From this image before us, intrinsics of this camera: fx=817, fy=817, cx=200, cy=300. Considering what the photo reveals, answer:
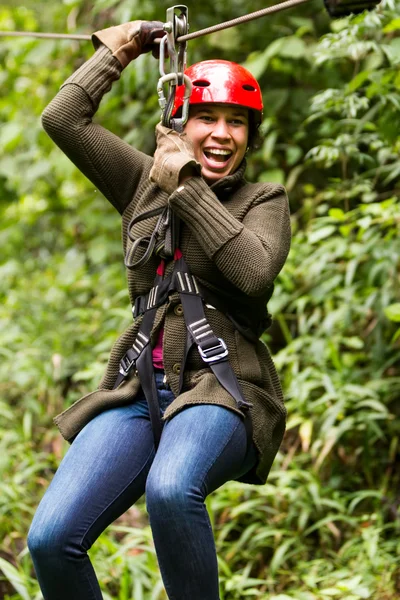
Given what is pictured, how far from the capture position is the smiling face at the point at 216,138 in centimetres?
286

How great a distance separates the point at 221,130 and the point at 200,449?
3.73ft

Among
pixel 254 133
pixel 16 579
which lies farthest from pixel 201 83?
pixel 16 579

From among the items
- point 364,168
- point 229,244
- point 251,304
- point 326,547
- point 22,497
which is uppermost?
point 229,244

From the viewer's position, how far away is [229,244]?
8.20 ft

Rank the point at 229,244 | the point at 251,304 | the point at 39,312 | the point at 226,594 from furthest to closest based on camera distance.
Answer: the point at 39,312, the point at 226,594, the point at 251,304, the point at 229,244

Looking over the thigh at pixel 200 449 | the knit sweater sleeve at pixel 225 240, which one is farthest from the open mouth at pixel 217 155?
the thigh at pixel 200 449

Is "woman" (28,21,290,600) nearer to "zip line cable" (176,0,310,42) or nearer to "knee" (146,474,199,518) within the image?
"knee" (146,474,199,518)

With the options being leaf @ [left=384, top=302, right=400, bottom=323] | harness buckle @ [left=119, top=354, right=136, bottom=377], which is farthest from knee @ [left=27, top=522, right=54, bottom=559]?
leaf @ [left=384, top=302, right=400, bottom=323]

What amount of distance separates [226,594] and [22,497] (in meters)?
1.40

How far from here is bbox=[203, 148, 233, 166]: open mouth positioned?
2863 mm

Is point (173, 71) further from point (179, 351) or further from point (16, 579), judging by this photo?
point (16, 579)

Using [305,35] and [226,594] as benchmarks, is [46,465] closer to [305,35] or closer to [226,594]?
[226,594]

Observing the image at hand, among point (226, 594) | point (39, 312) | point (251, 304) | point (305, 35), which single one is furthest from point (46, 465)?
point (305, 35)

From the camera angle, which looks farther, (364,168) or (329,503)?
(364,168)
